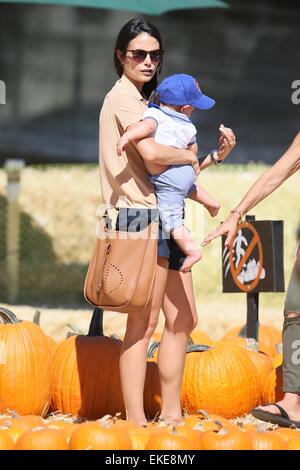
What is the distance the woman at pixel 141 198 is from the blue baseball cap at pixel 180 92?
0.11 m

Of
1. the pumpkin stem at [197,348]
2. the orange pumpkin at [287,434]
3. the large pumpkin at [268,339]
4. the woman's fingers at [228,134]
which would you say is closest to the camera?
the orange pumpkin at [287,434]

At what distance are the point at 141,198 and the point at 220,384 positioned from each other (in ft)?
3.84

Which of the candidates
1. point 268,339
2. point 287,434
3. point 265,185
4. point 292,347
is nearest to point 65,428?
point 287,434

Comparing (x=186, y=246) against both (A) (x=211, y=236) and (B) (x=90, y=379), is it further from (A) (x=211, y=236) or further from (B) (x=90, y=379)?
(B) (x=90, y=379)

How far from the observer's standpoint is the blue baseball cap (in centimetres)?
484

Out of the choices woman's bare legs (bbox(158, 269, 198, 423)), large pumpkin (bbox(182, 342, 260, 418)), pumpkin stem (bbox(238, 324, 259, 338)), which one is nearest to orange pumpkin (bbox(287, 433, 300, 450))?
woman's bare legs (bbox(158, 269, 198, 423))

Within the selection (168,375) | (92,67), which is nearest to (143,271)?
(168,375)

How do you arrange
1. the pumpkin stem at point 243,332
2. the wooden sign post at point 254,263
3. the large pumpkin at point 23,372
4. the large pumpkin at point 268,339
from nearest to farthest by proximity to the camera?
the large pumpkin at point 23,372 → the wooden sign post at point 254,263 → the large pumpkin at point 268,339 → the pumpkin stem at point 243,332

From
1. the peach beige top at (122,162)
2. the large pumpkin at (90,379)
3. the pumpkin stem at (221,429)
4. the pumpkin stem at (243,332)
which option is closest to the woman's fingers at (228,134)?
the peach beige top at (122,162)

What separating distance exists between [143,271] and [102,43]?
42.5ft

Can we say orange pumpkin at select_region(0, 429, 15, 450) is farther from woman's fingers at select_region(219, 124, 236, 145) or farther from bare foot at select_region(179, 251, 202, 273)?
woman's fingers at select_region(219, 124, 236, 145)

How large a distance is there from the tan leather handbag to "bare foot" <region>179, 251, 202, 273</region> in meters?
0.13

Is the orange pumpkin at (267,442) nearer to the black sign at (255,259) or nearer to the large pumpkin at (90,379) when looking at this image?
the large pumpkin at (90,379)

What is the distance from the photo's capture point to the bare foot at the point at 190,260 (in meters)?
4.77
